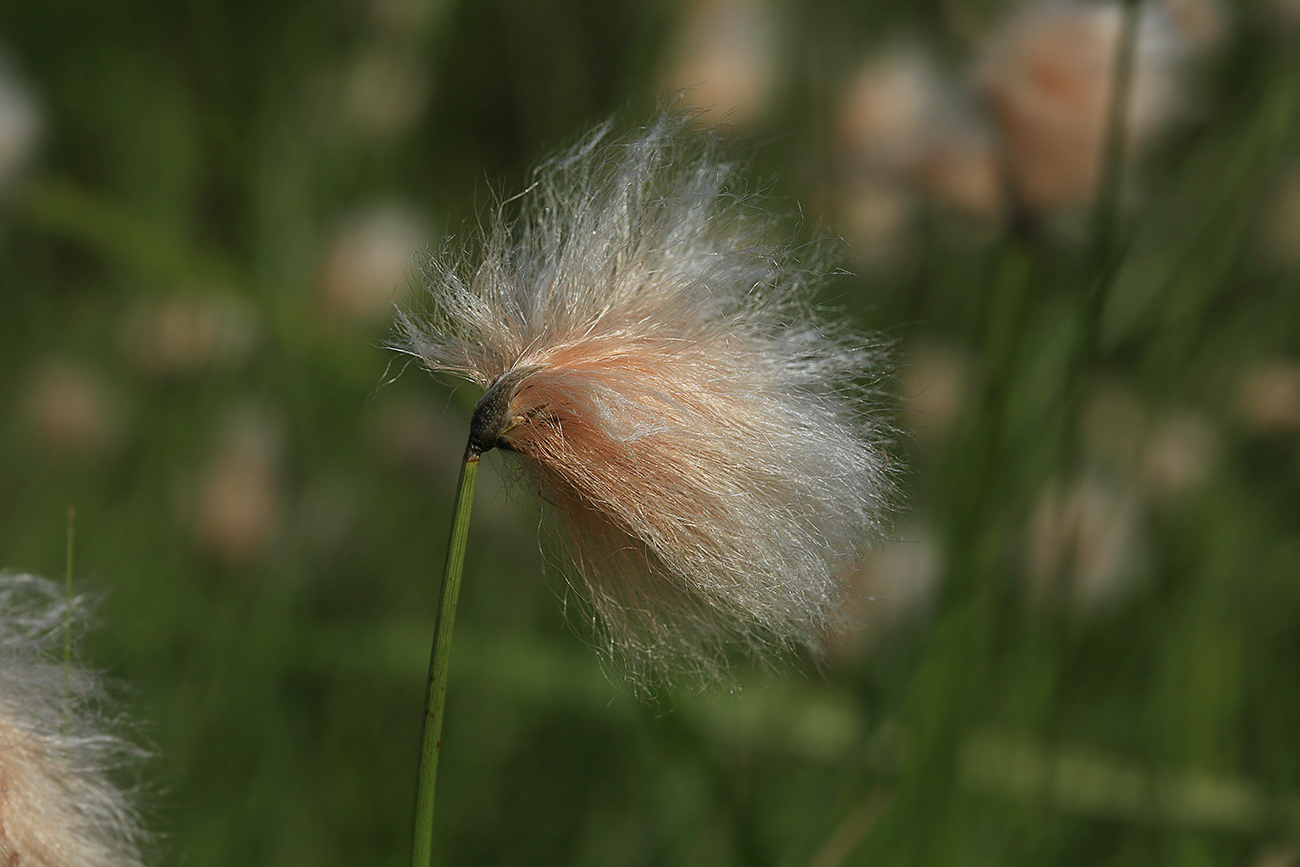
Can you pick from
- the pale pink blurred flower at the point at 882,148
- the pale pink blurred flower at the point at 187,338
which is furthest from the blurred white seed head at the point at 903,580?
the pale pink blurred flower at the point at 187,338

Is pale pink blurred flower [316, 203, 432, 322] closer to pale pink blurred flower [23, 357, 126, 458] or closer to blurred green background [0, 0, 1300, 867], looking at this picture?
blurred green background [0, 0, 1300, 867]

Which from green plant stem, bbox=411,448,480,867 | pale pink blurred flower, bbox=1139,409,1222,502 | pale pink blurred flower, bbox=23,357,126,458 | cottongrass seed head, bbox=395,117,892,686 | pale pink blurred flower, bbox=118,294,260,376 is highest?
cottongrass seed head, bbox=395,117,892,686

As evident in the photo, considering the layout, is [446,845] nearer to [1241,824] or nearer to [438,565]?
[438,565]

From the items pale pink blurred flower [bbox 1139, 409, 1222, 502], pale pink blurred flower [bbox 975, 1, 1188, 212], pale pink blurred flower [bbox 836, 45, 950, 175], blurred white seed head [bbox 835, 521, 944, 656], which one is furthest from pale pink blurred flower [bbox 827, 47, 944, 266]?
pale pink blurred flower [bbox 1139, 409, 1222, 502]

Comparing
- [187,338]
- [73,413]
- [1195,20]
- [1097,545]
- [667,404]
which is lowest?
[73,413]

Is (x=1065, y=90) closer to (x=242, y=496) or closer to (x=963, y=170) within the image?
(x=963, y=170)

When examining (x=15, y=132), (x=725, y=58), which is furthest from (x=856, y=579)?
(x=15, y=132)

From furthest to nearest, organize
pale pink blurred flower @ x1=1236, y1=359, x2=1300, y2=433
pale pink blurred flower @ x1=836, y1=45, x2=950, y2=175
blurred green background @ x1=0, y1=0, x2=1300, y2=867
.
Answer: pale pink blurred flower @ x1=1236, y1=359, x2=1300, y2=433, pale pink blurred flower @ x1=836, y1=45, x2=950, y2=175, blurred green background @ x1=0, y1=0, x2=1300, y2=867
